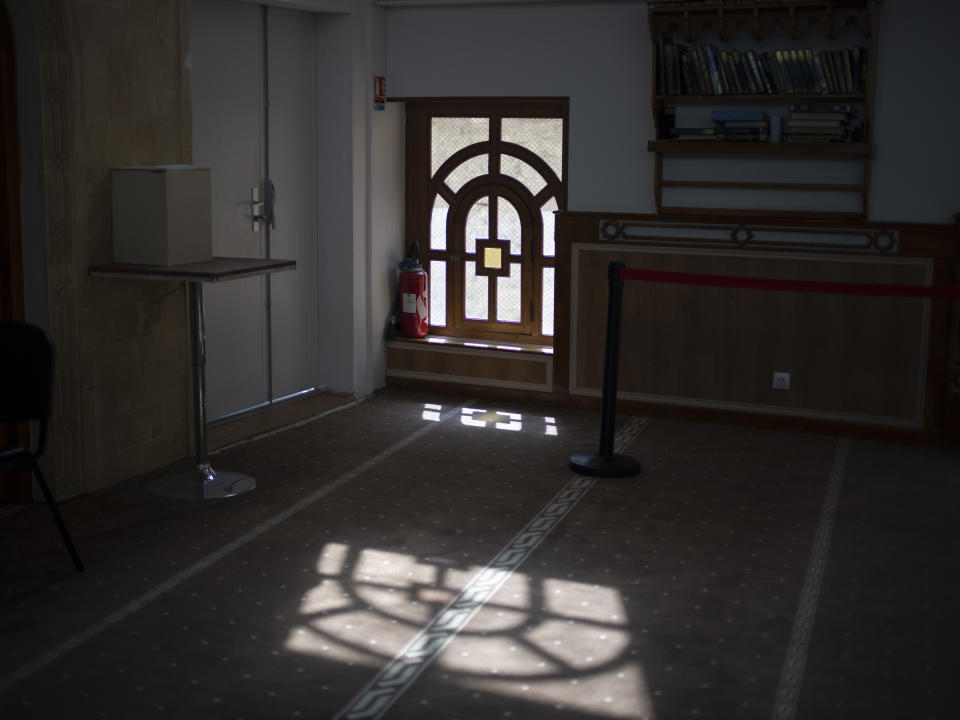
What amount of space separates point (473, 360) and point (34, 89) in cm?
344

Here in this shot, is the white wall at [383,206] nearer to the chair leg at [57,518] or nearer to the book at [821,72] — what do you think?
the book at [821,72]

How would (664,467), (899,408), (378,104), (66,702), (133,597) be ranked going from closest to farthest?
(66,702) < (133,597) < (664,467) < (899,408) < (378,104)

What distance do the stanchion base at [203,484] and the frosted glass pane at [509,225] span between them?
8.93ft

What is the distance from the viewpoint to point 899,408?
6.65 m

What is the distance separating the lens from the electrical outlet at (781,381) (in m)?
6.88

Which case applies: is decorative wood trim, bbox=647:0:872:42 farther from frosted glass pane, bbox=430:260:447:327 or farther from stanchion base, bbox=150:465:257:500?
stanchion base, bbox=150:465:257:500

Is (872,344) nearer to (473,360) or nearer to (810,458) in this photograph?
(810,458)

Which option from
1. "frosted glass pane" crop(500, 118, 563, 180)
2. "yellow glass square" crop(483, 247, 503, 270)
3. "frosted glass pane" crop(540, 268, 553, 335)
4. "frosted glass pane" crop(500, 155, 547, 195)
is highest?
"frosted glass pane" crop(500, 118, 563, 180)

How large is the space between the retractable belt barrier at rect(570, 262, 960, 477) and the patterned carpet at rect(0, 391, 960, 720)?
0.47ft

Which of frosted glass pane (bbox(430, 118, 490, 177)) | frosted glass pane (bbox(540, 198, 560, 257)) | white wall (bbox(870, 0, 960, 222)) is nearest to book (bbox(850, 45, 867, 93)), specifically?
white wall (bbox(870, 0, 960, 222))

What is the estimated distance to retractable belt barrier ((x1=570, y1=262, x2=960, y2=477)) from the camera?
5.77 meters

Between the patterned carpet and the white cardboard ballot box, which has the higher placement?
the white cardboard ballot box

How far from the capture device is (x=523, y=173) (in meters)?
7.58

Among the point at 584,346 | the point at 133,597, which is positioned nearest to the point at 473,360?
the point at 584,346
